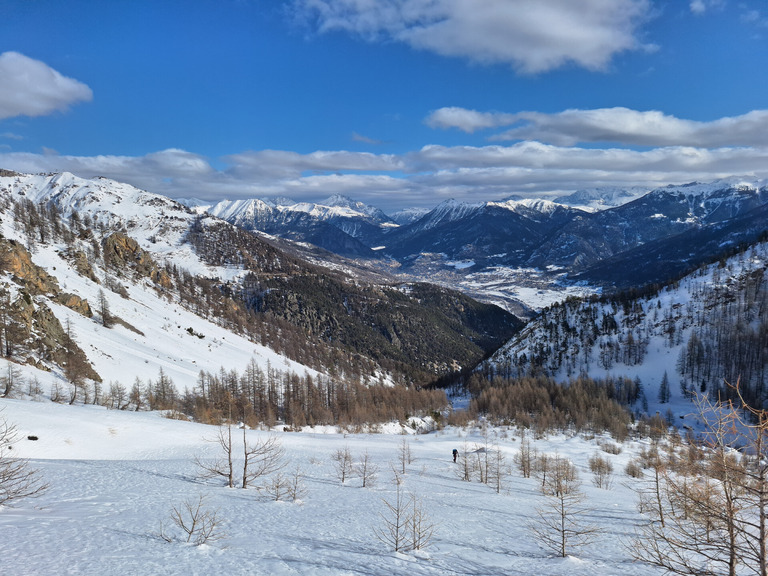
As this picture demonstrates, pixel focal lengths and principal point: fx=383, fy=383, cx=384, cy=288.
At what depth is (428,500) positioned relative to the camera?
31.0 m

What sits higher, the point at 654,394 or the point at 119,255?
the point at 119,255

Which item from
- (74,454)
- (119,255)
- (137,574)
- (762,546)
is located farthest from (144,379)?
(119,255)

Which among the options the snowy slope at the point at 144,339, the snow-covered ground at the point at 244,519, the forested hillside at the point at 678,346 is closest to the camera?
the snow-covered ground at the point at 244,519

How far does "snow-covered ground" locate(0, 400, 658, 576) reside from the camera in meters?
15.6

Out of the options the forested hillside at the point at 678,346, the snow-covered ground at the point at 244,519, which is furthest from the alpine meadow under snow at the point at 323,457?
the forested hillside at the point at 678,346

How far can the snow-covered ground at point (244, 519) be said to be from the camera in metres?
15.6

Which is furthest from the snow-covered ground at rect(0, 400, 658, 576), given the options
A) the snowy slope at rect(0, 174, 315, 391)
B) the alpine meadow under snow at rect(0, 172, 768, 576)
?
the snowy slope at rect(0, 174, 315, 391)

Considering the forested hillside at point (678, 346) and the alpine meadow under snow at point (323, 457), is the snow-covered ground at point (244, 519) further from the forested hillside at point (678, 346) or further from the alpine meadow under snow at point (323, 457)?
the forested hillside at point (678, 346)

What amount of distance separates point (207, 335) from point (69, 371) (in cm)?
7902

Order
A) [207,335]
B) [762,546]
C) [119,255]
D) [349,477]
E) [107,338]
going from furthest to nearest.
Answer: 1. [119,255]
2. [207,335]
3. [107,338]
4. [349,477]
5. [762,546]

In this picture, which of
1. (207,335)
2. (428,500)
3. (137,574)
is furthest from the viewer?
(207,335)

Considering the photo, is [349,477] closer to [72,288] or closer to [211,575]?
[211,575]

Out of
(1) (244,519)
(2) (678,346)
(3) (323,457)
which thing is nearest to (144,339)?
(3) (323,457)

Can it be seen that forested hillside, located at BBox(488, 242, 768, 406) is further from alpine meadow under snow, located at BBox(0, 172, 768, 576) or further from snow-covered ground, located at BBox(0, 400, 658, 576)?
snow-covered ground, located at BBox(0, 400, 658, 576)
